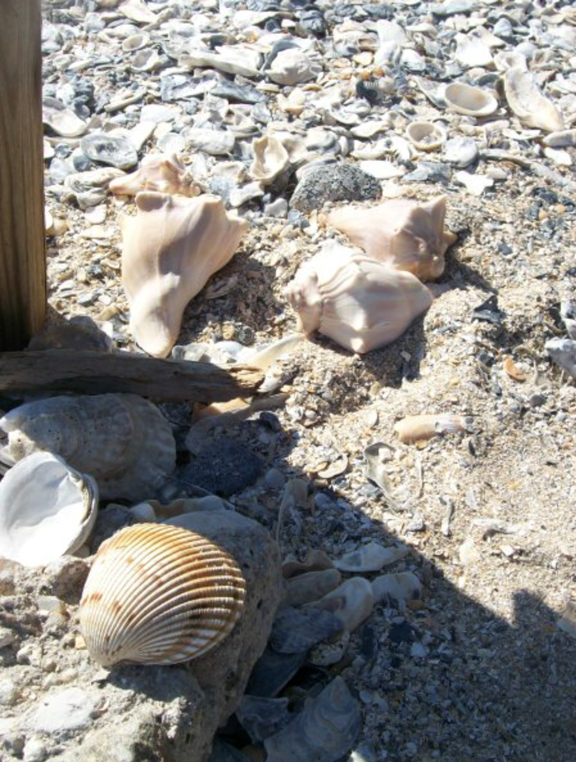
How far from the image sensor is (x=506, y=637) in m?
2.47

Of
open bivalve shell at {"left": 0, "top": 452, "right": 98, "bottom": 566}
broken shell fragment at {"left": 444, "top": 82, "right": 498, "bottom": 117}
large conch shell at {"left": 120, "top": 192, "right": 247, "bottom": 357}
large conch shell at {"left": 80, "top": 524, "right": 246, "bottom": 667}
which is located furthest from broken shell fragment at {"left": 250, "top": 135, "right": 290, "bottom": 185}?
large conch shell at {"left": 80, "top": 524, "right": 246, "bottom": 667}

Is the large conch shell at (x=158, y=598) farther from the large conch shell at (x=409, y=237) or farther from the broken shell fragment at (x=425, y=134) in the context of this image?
the broken shell fragment at (x=425, y=134)

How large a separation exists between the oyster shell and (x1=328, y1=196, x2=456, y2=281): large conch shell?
1.17m

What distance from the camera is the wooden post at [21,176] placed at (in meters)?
2.38

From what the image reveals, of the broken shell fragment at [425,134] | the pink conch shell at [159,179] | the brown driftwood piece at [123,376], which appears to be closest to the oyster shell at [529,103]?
the broken shell fragment at [425,134]

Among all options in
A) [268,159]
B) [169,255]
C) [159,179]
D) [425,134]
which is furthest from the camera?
[425,134]

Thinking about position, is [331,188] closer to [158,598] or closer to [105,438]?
[105,438]

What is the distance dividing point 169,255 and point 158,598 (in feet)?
5.28

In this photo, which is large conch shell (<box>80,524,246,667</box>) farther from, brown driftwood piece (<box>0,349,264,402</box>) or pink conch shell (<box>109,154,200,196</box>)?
pink conch shell (<box>109,154,200,196</box>)

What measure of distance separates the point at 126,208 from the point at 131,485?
1427mm

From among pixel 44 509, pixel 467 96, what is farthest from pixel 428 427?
pixel 467 96

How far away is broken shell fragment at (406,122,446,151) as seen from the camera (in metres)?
4.18

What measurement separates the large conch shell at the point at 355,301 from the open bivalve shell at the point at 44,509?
3.52 feet

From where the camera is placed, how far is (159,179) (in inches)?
146
